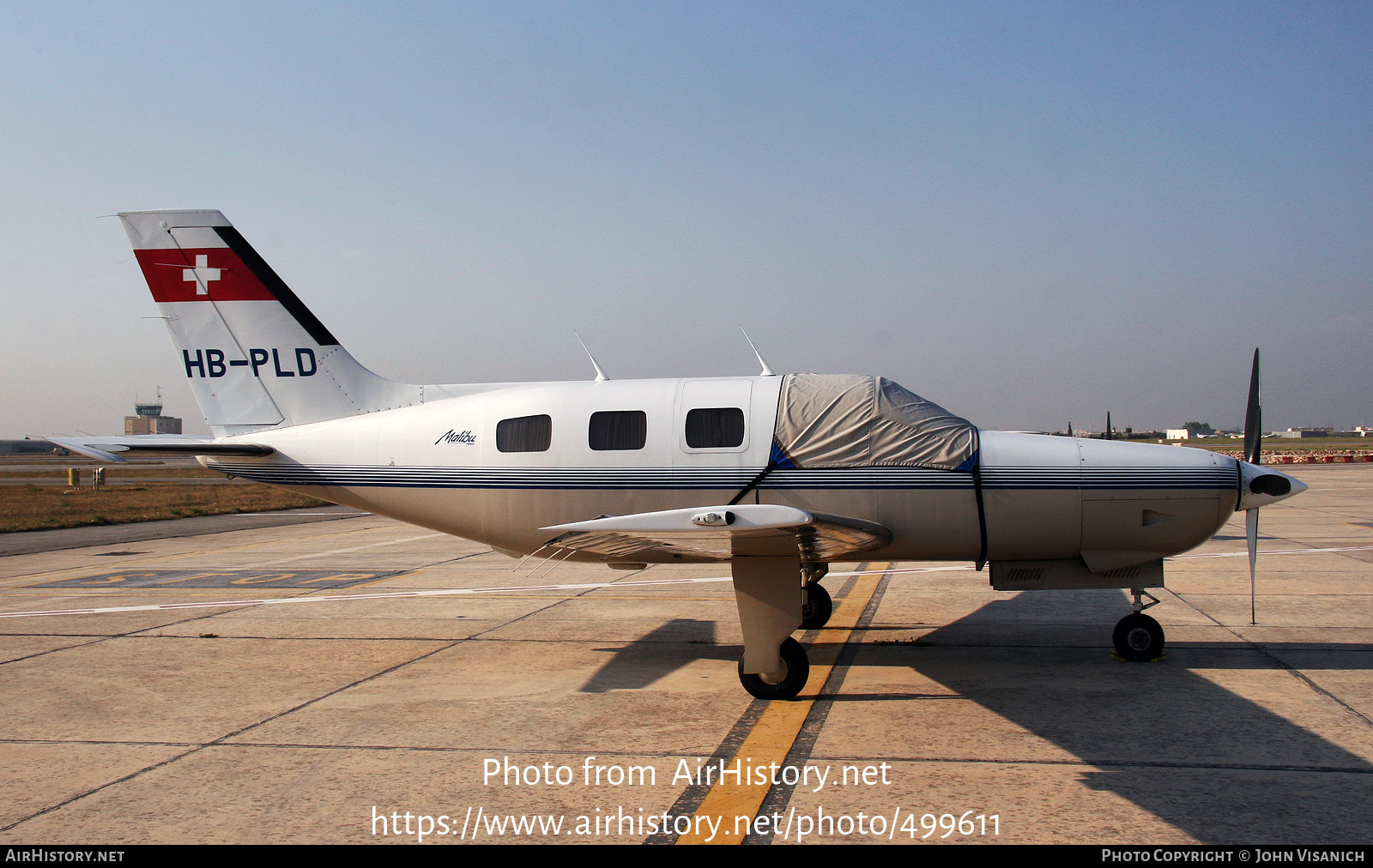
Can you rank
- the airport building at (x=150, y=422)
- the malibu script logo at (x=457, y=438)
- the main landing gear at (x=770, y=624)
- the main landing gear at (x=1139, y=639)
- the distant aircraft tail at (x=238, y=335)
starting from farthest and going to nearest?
the airport building at (x=150, y=422) → the distant aircraft tail at (x=238, y=335) → the malibu script logo at (x=457, y=438) → the main landing gear at (x=1139, y=639) → the main landing gear at (x=770, y=624)

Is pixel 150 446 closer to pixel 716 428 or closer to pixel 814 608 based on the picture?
pixel 716 428

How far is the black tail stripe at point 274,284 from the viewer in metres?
9.38

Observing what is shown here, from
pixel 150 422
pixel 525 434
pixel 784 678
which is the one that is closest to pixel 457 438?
pixel 525 434

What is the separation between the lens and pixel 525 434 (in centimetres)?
827

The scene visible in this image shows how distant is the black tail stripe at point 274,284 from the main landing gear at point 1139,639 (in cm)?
830

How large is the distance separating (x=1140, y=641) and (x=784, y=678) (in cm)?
341

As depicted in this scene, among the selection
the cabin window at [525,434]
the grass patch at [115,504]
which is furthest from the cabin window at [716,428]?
the grass patch at [115,504]

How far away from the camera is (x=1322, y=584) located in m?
11.8

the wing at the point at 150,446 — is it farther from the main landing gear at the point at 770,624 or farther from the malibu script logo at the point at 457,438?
the main landing gear at the point at 770,624

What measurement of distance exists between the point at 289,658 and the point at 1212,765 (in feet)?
25.6

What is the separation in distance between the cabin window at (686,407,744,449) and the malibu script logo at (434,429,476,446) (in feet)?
7.02

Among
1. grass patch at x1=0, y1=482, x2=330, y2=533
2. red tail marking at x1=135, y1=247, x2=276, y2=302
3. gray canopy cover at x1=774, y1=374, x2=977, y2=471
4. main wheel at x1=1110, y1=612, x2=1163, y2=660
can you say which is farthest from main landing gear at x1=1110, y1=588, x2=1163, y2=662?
grass patch at x1=0, y1=482, x2=330, y2=533

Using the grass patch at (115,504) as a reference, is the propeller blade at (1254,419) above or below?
above

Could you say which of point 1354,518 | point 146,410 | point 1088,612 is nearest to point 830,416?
point 1088,612
